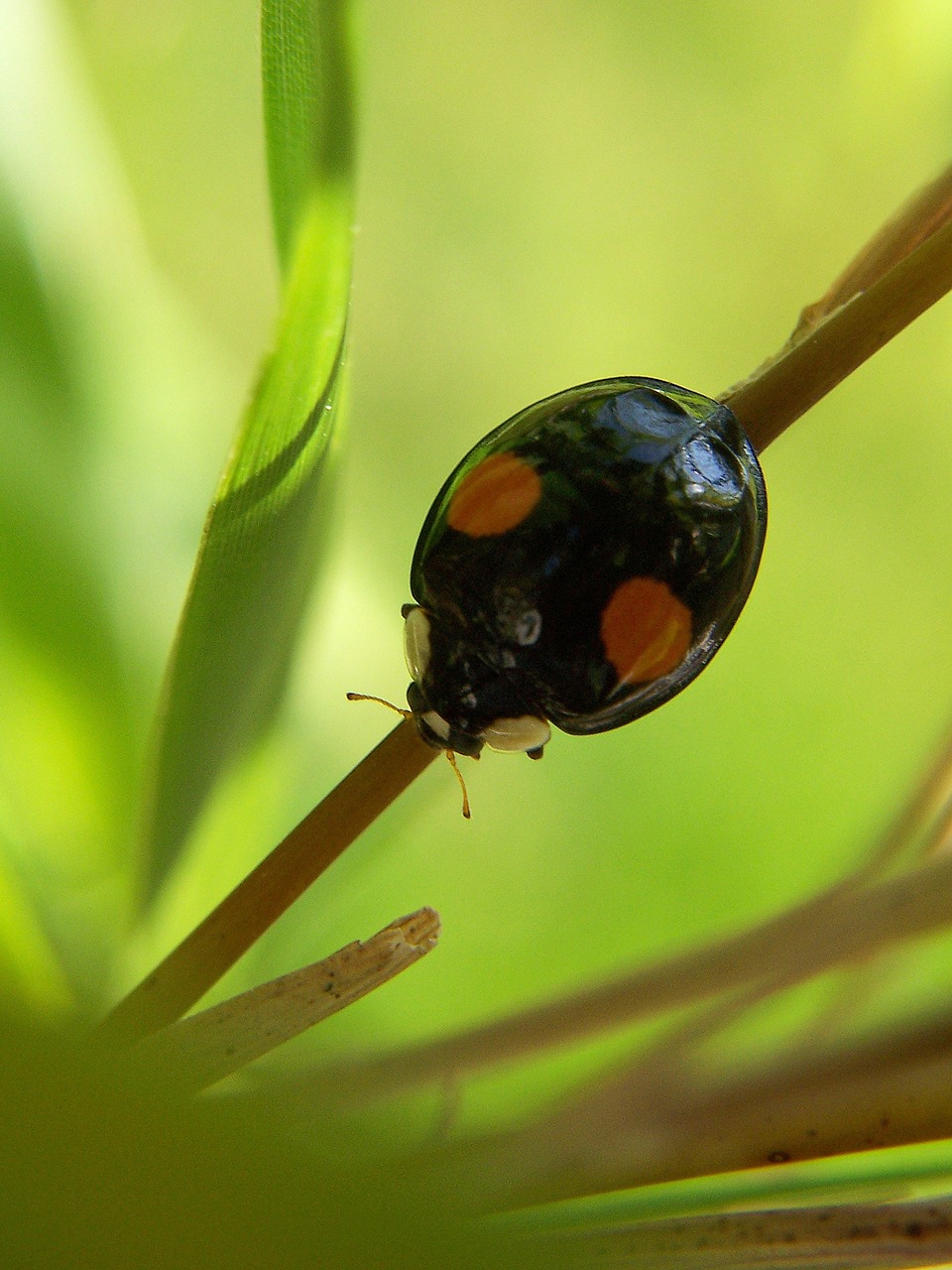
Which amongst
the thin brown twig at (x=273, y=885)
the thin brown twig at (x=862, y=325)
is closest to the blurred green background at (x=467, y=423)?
the thin brown twig at (x=273, y=885)

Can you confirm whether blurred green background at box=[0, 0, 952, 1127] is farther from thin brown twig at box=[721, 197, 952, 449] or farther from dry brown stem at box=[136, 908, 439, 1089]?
thin brown twig at box=[721, 197, 952, 449]

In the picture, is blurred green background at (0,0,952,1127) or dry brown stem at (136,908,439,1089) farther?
blurred green background at (0,0,952,1127)

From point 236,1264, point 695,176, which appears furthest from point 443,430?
point 236,1264

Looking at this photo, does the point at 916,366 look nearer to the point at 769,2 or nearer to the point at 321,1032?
the point at 769,2

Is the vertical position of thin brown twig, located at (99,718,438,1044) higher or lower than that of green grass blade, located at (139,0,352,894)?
lower

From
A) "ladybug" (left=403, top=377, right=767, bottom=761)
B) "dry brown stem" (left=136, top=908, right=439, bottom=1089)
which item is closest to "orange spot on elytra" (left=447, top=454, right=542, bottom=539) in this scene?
"ladybug" (left=403, top=377, right=767, bottom=761)

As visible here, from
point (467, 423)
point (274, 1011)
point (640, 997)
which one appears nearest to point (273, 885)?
point (274, 1011)

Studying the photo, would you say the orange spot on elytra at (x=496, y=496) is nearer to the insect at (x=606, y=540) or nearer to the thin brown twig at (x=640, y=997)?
the insect at (x=606, y=540)
